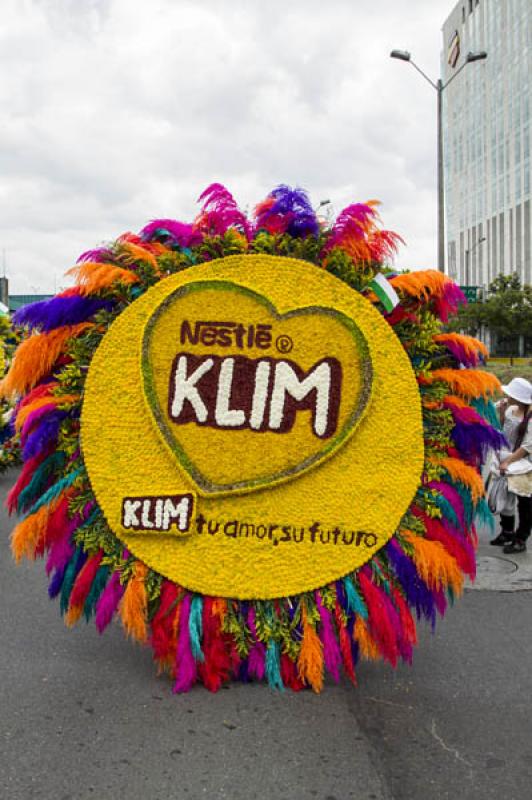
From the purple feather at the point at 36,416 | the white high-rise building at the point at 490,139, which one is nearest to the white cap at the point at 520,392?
the purple feather at the point at 36,416

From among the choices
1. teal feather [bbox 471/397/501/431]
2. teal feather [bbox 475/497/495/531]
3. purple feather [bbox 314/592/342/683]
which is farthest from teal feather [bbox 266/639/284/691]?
teal feather [bbox 471/397/501/431]

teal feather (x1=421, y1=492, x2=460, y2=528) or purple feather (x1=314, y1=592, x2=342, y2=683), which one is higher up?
teal feather (x1=421, y1=492, x2=460, y2=528)

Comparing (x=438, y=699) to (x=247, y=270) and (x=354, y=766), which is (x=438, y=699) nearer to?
(x=354, y=766)

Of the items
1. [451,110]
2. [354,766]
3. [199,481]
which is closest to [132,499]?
[199,481]

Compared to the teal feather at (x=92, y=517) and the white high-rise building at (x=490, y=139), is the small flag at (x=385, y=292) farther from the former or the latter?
the white high-rise building at (x=490, y=139)

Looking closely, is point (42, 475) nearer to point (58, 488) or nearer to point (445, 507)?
point (58, 488)

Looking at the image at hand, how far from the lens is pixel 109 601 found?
3102 mm

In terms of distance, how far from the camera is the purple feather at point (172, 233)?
3.13 metres

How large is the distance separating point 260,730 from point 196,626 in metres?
0.44

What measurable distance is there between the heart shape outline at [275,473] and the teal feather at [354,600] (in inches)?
18.2

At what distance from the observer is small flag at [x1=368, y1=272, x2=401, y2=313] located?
2984 millimetres

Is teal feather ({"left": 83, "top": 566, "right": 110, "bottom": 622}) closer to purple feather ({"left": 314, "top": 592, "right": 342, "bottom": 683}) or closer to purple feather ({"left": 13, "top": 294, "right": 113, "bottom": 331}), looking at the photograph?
purple feather ({"left": 314, "top": 592, "right": 342, "bottom": 683})

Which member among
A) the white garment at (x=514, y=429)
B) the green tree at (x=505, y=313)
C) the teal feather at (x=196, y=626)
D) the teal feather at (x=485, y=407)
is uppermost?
the green tree at (x=505, y=313)

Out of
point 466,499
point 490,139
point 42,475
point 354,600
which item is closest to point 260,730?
point 354,600
